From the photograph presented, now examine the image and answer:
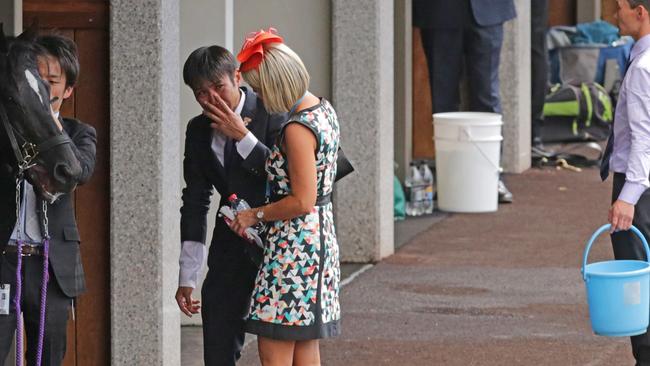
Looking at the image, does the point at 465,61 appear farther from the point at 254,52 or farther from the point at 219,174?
the point at 254,52

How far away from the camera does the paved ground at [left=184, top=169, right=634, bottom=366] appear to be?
7.69m

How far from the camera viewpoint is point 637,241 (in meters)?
6.23

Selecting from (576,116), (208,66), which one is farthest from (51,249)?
(576,116)

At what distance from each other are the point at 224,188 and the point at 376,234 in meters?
4.53

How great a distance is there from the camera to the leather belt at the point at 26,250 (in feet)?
17.2

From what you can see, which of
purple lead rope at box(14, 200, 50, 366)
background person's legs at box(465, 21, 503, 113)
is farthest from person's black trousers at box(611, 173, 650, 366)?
background person's legs at box(465, 21, 503, 113)

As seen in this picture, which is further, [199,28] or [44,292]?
[199,28]

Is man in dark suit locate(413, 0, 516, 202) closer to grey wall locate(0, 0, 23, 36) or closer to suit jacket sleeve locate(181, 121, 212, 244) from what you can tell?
grey wall locate(0, 0, 23, 36)

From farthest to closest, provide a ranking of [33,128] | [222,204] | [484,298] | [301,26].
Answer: [301,26]
[484,298]
[222,204]
[33,128]

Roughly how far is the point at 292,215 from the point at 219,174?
413 millimetres

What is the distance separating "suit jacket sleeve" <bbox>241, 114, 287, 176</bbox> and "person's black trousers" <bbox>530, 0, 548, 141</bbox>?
9939 mm

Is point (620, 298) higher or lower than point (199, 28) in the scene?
lower

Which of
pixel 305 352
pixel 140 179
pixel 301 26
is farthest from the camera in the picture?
pixel 301 26

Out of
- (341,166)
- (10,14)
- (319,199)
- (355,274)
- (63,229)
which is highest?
(10,14)
